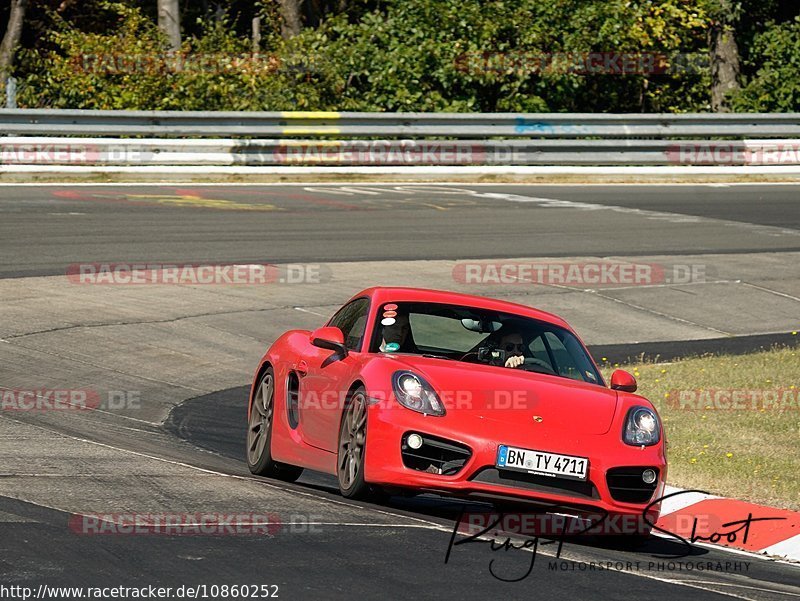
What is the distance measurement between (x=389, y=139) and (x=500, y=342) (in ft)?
58.8

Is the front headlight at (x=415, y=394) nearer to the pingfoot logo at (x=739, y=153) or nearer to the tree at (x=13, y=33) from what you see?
the pingfoot logo at (x=739, y=153)

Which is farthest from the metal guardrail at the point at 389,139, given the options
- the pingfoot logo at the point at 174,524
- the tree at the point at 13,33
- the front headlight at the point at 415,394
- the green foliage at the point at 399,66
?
the pingfoot logo at the point at 174,524

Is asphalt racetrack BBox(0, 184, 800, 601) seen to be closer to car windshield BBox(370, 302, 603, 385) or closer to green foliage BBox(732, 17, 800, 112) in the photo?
car windshield BBox(370, 302, 603, 385)

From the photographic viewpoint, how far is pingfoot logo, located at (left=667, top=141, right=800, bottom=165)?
28422 millimetres

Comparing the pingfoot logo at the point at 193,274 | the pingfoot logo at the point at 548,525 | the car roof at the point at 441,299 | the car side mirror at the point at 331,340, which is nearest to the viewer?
the pingfoot logo at the point at 548,525

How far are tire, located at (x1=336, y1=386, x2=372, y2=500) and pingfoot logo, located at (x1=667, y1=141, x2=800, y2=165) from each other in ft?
68.3

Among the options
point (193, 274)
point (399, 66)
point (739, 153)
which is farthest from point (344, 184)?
point (193, 274)

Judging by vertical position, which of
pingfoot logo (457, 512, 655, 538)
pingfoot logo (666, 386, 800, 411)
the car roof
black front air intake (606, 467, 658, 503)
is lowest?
pingfoot logo (666, 386, 800, 411)

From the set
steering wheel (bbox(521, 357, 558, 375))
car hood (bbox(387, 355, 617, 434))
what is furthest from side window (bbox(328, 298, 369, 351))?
steering wheel (bbox(521, 357, 558, 375))

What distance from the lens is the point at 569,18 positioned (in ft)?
101

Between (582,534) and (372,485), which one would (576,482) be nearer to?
(582,534)

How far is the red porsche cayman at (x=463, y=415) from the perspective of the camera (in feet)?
25.8

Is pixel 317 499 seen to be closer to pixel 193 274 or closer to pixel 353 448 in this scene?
pixel 353 448

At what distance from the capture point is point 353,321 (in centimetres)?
961
